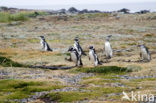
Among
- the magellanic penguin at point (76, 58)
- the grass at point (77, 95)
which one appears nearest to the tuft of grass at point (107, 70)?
the magellanic penguin at point (76, 58)

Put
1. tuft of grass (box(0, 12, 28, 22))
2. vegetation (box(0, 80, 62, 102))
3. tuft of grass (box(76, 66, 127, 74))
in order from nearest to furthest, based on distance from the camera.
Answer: vegetation (box(0, 80, 62, 102)), tuft of grass (box(76, 66, 127, 74)), tuft of grass (box(0, 12, 28, 22))

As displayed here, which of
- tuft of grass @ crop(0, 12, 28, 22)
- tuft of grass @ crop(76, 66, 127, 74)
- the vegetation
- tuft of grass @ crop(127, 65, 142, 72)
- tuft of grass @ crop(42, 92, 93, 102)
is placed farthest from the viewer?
tuft of grass @ crop(0, 12, 28, 22)

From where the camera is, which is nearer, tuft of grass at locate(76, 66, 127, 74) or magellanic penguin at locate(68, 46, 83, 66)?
tuft of grass at locate(76, 66, 127, 74)

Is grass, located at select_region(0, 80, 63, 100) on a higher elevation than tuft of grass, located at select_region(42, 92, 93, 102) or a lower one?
lower

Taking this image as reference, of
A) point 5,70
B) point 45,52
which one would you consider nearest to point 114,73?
point 5,70

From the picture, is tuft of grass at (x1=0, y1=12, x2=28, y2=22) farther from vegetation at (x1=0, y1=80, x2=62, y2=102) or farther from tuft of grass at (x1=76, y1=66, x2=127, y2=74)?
vegetation at (x1=0, y1=80, x2=62, y2=102)

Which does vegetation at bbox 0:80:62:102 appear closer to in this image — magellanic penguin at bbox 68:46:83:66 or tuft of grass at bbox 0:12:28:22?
magellanic penguin at bbox 68:46:83:66

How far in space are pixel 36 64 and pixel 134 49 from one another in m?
12.1

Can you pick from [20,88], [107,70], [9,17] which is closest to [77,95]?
[20,88]

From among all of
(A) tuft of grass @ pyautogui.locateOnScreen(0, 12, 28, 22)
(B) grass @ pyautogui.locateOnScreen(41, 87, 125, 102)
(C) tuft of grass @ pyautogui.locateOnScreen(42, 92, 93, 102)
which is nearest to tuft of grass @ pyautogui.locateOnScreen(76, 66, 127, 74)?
(B) grass @ pyautogui.locateOnScreen(41, 87, 125, 102)

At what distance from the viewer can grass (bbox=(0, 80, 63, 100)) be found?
15.8 meters

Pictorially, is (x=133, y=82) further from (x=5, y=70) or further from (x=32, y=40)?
(x=32, y=40)

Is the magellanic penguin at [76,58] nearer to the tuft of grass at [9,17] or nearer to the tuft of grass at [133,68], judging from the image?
the tuft of grass at [133,68]

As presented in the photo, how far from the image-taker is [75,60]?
25281 millimetres
